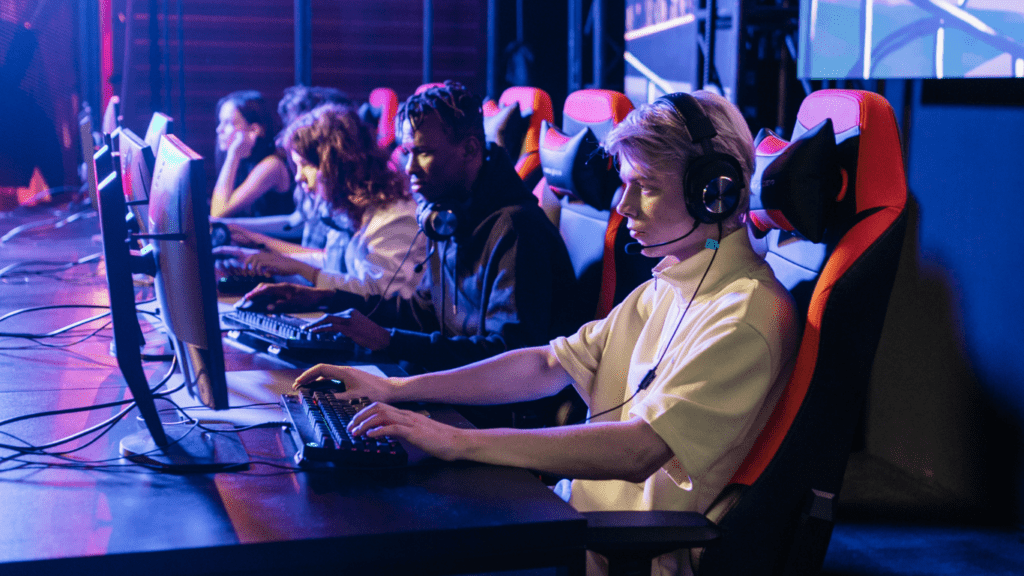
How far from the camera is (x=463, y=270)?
1889 millimetres

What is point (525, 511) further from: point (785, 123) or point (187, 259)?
point (785, 123)

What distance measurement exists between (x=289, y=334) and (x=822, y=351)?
3.33 ft

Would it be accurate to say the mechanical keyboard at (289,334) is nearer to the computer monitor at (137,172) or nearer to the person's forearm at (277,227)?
the computer monitor at (137,172)

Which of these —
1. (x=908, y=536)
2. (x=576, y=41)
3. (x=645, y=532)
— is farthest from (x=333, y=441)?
(x=576, y=41)

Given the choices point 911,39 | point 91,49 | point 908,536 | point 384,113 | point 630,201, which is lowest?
point 908,536

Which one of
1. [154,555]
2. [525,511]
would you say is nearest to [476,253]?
[525,511]

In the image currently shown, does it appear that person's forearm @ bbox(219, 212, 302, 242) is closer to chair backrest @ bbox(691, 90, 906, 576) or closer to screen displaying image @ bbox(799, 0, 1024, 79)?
screen displaying image @ bbox(799, 0, 1024, 79)

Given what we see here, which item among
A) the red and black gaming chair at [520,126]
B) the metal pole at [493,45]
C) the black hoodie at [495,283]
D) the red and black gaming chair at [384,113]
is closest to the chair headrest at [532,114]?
the red and black gaming chair at [520,126]

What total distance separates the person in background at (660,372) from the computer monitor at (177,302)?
0.62 feet

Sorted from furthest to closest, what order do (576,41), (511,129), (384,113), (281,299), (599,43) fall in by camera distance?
(576,41) → (384,113) → (599,43) → (511,129) → (281,299)

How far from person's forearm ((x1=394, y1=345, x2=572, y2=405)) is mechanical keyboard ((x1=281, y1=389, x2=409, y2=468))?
0.13 meters

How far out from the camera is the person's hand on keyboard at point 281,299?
6.53 ft

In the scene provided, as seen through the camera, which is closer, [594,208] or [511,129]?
[594,208]

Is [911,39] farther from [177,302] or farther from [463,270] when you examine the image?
[177,302]
